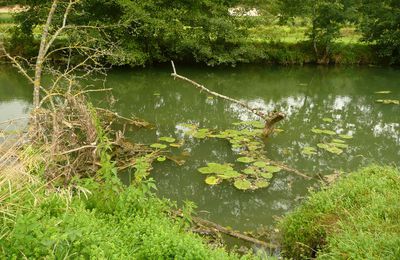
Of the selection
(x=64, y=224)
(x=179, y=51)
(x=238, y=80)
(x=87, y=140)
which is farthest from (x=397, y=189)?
(x=179, y=51)

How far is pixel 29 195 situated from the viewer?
3443 mm

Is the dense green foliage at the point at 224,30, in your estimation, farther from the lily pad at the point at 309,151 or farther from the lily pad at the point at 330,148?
the lily pad at the point at 330,148

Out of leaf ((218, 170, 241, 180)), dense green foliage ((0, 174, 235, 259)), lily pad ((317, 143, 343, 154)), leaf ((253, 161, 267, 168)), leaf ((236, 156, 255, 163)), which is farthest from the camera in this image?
lily pad ((317, 143, 343, 154))

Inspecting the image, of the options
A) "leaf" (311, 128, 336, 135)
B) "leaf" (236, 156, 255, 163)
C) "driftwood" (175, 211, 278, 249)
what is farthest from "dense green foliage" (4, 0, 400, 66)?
"driftwood" (175, 211, 278, 249)

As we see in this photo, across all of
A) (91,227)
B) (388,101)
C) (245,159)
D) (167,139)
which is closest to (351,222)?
(91,227)

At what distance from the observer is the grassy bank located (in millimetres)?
2811

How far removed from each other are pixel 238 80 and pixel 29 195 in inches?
479

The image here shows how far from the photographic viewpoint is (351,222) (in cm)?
418

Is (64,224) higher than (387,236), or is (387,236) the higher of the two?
(64,224)

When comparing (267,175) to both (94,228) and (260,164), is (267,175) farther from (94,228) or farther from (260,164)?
(94,228)

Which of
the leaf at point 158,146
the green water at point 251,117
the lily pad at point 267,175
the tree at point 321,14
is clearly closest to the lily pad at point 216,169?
the green water at point 251,117

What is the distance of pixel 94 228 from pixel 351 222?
252 cm

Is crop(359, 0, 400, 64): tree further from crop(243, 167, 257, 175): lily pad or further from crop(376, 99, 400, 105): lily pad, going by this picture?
crop(243, 167, 257, 175): lily pad

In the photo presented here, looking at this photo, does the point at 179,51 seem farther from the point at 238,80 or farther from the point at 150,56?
the point at 238,80
